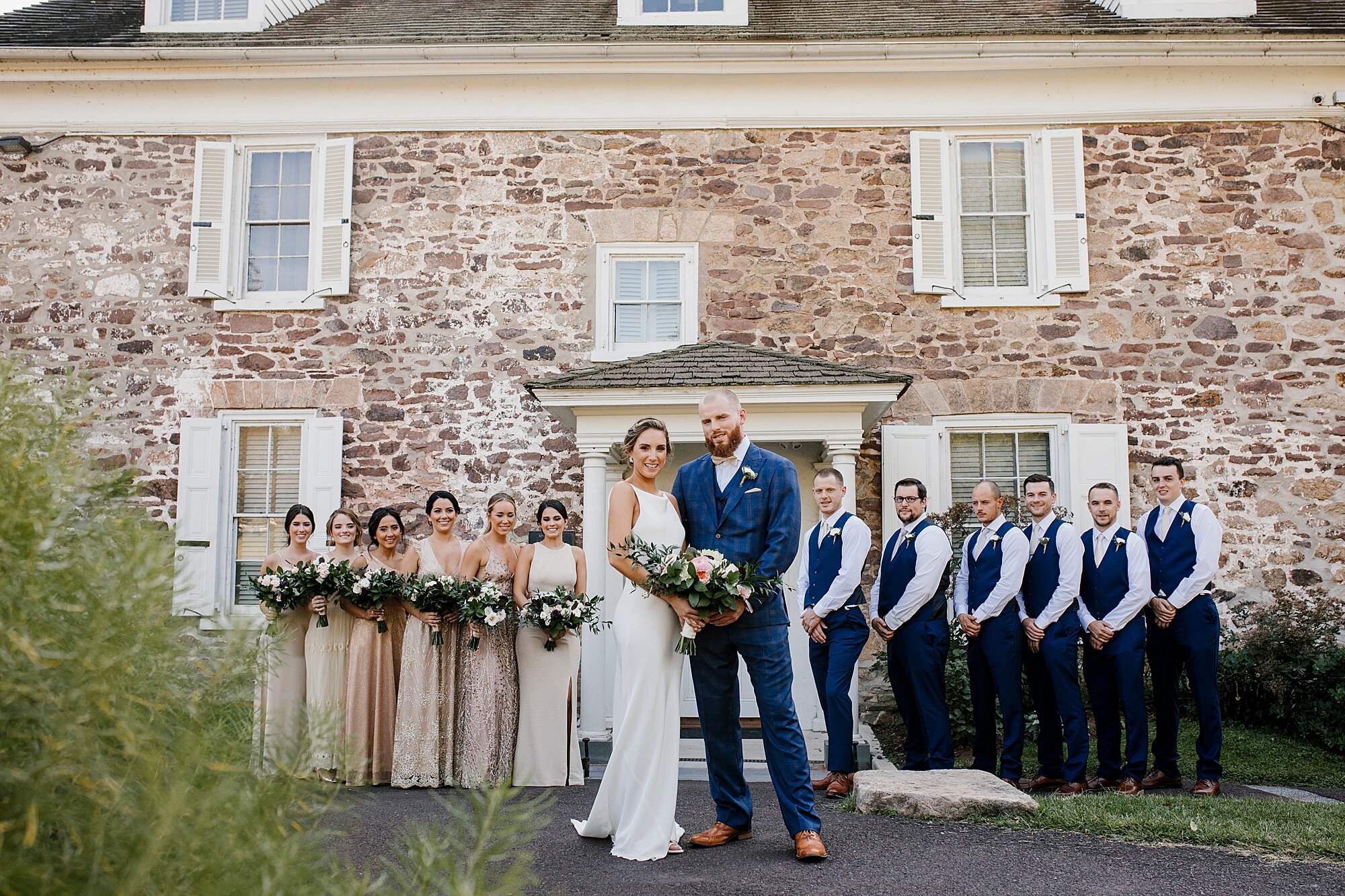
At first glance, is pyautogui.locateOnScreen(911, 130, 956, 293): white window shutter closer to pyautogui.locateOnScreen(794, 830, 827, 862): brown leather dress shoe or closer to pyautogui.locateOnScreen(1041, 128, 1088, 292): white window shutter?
pyautogui.locateOnScreen(1041, 128, 1088, 292): white window shutter

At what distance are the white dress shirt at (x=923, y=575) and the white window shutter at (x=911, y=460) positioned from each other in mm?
2806

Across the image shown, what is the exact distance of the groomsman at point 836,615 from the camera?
→ 6688mm

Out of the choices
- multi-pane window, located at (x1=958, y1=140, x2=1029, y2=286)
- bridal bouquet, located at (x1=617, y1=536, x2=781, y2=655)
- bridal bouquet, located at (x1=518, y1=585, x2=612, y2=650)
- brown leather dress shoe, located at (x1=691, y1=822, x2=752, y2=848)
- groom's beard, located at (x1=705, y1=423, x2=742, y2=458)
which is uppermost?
multi-pane window, located at (x1=958, y1=140, x2=1029, y2=286)

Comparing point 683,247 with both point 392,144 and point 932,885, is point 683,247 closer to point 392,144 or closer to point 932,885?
point 392,144

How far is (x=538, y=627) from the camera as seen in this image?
7250 mm

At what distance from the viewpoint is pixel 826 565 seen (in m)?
6.97

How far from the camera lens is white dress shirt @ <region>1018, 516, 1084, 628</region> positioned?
22.7 feet

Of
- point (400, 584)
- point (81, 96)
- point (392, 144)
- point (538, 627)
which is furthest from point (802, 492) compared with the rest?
point (81, 96)

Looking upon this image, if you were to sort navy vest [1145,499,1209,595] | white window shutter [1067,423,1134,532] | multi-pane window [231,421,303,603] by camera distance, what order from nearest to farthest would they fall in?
navy vest [1145,499,1209,595], white window shutter [1067,423,1134,532], multi-pane window [231,421,303,603]

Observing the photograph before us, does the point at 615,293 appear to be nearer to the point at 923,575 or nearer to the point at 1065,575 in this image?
the point at 923,575

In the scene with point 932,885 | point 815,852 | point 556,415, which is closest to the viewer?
point 932,885

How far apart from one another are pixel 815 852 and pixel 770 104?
7949mm

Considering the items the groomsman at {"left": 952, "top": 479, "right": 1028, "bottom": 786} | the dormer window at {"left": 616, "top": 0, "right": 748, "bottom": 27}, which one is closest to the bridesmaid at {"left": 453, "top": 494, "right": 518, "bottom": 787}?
the groomsman at {"left": 952, "top": 479, "right": 1028, "bottom": 786}

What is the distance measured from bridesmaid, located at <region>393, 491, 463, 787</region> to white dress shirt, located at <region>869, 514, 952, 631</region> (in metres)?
2.93
